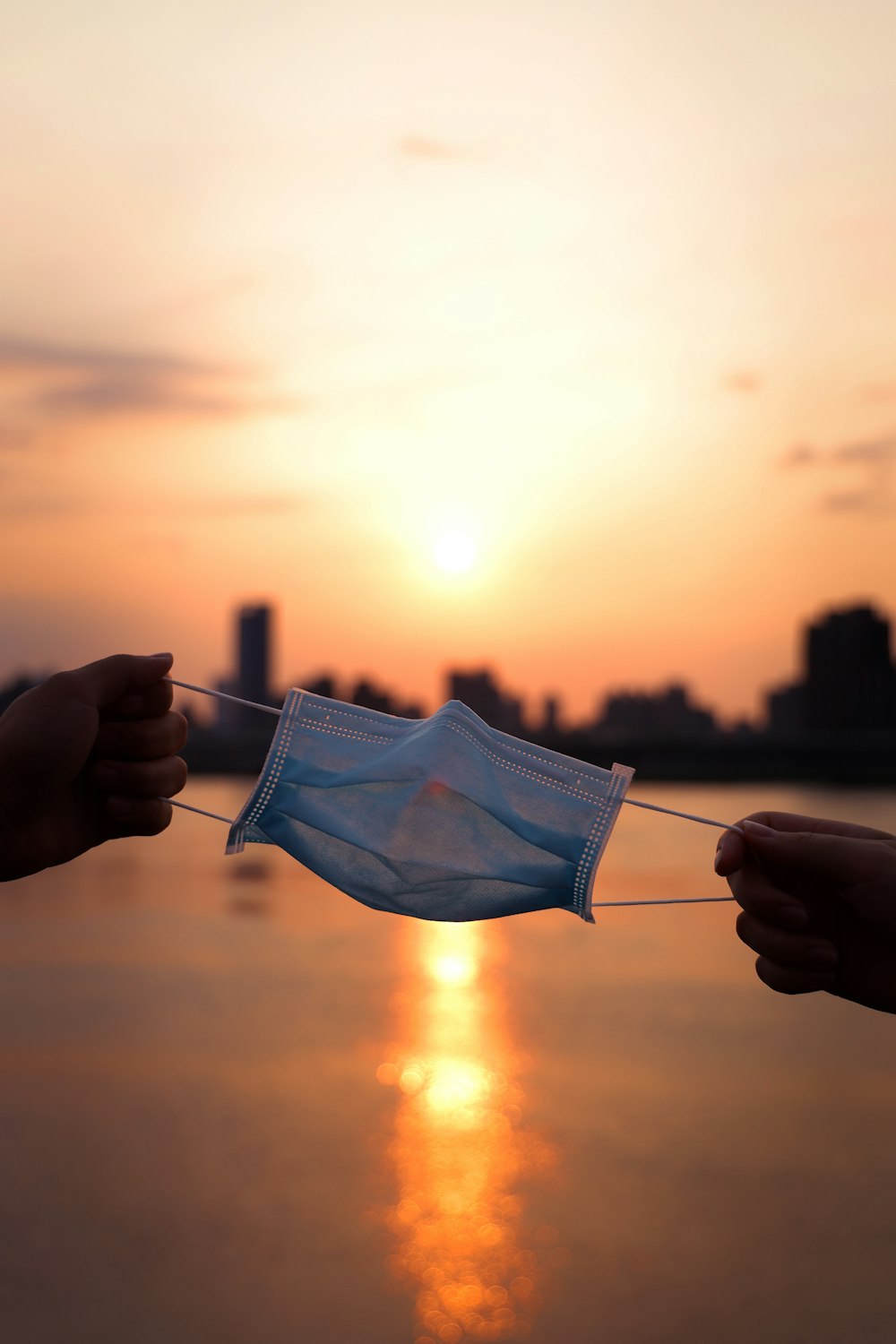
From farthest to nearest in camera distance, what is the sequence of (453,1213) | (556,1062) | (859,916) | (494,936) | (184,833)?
(184,833) → (494,936) → (556,1062) → (453,1213) → (859,916)

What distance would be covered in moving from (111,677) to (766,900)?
4.86ft

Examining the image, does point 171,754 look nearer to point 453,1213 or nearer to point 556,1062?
point 453,1213

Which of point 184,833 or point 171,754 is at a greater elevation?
point 171,754

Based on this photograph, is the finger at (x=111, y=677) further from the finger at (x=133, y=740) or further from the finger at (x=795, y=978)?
the finger at (x=795, y=978)

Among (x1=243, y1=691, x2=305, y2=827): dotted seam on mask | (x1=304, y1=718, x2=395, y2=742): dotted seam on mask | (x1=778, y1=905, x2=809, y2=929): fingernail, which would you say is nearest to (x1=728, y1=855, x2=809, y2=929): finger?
(x1=778, y1=905, x2=809, y2=929): fingernail

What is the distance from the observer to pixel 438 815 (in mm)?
2840

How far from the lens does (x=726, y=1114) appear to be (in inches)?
538

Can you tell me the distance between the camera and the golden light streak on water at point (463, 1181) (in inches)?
358

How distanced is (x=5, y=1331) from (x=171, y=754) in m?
8.00

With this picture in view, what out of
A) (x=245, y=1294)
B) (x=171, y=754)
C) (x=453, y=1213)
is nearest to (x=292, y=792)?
(x=171, y=754)

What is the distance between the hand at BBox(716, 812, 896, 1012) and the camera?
2.51 m

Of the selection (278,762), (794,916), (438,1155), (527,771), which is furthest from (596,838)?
(438,1155)

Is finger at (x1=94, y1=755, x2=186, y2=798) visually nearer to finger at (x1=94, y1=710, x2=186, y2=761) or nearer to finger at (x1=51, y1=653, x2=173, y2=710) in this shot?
finger at (x1=94, y1=710, x2=186, y2=761)

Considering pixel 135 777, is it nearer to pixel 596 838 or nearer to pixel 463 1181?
pixel 596 838
